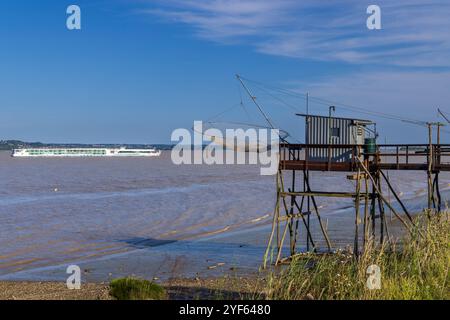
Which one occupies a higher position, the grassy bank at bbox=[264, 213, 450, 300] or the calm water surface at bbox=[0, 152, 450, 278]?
the grassy bank at bbox=[264, 213, 450, 300]

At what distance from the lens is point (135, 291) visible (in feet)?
44.2

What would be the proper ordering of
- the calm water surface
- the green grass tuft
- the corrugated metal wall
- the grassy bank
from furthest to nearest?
1. the corrugated metal wall
2. the calm water surface
3. the green grass tuft
4. the grassy bank

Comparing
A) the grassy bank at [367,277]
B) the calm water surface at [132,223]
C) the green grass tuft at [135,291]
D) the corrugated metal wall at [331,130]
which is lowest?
the calm water surface at [132,223]

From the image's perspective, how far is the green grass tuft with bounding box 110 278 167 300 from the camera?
13266mm

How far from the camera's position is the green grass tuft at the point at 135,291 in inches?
522

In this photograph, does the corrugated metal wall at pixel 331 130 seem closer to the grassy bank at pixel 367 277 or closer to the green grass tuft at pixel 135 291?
the grassy bank at pixel 367 277

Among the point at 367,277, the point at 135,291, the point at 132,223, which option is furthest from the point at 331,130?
the point at 132,223

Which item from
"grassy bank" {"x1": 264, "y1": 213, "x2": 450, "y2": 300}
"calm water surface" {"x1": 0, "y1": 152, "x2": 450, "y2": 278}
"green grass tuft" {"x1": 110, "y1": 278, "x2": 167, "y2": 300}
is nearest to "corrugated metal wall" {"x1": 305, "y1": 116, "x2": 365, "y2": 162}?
"calm water surface" {"x1": 0, "y1": 152, "x2": 450, "y2": 278}

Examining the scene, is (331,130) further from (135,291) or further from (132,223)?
(132,223)

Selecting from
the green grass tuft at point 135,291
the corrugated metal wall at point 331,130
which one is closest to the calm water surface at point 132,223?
the corrugated metal wall at point 331,130

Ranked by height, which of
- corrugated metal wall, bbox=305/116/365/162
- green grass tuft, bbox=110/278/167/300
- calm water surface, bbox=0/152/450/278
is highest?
corrugated metal wall, bbox=305/116/365/162

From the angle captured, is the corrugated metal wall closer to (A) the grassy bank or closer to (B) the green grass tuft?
(A) the grassy bank
